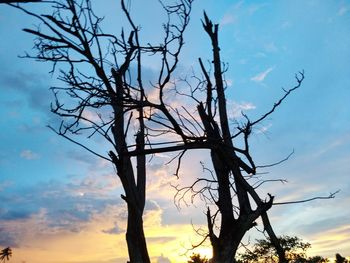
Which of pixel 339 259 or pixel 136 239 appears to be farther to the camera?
pixel 339 259

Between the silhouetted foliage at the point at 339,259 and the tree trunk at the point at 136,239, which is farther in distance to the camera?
the silhouetted foliage at the point at 339,259

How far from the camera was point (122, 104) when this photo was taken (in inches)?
193

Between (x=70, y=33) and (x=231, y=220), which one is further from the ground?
(x=70, y=33)

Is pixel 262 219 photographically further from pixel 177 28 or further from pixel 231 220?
pixel 177 28

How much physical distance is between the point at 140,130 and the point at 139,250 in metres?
2.12

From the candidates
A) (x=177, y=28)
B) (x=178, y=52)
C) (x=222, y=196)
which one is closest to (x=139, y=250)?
(x=222, y=196)

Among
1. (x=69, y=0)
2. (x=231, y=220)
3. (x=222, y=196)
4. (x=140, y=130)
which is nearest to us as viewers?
(x=69, y=0)

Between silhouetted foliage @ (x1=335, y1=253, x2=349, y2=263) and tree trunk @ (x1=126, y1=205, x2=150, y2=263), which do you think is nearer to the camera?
tree trunk @ (x1=126, y1=205, x2=150, y2=263)

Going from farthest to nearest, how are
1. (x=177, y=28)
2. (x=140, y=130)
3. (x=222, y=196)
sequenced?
1. (x=140, y=130)
2. (x=177, y=28)
3. (x=222, y=196)

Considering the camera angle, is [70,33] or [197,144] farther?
[197,144]

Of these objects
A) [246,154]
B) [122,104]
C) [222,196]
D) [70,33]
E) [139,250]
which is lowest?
[139,250]

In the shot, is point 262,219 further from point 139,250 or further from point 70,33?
point 70,33

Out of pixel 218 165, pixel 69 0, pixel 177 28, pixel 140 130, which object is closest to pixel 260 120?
pixel 218 165

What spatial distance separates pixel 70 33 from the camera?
14.4 ft
